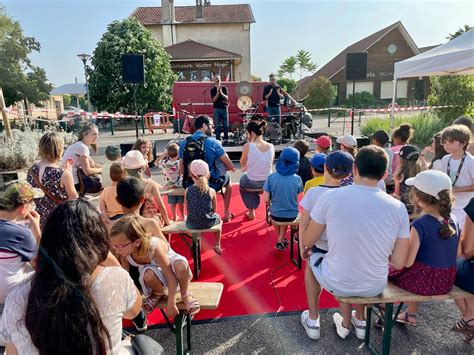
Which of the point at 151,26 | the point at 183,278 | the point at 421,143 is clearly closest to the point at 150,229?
the point at 183,278

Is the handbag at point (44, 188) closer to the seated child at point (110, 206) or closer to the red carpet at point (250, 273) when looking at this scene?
the seated child at point (110, 206)

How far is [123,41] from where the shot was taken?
19.5 meters

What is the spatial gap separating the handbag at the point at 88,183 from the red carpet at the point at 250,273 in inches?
46.9

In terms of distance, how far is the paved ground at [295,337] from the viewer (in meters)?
2.54

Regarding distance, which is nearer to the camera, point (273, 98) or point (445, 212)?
point (445, 212)

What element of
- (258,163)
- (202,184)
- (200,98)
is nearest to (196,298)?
(202,184)

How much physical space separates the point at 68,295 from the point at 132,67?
1001 centimetres

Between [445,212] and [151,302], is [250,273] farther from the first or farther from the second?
[445,212]

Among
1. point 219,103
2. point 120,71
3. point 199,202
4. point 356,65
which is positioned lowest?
point 199,202

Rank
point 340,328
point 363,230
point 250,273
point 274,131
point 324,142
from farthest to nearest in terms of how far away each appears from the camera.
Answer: point 274,131 < point 324,142 < point 250,273 < point 340,328 < point 363,230

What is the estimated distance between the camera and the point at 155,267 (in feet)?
7.55

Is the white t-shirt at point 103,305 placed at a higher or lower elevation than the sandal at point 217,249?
higher

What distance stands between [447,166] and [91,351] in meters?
3.43

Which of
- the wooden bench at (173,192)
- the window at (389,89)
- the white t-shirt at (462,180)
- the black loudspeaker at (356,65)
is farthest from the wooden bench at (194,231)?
the window at (389,89)
